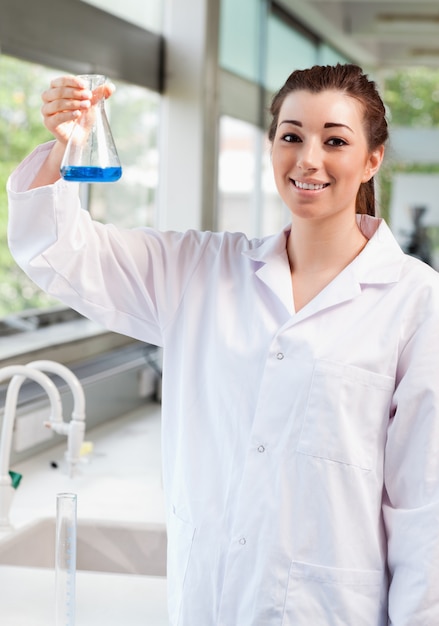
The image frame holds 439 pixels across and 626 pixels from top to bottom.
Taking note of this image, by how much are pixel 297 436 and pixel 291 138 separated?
0.46m

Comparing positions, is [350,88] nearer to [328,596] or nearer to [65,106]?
[65,106]

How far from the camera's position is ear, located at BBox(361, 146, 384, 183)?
156 cm

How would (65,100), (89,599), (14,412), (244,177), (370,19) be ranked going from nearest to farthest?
(65,100), (89,599), (14,412), (244,177), (370,19)

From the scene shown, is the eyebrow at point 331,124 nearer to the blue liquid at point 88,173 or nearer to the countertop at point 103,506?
the blue liquid at point 88,173

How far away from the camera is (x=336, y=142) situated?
1486mm

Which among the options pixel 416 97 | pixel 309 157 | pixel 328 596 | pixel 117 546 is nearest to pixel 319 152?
pixel 309 157

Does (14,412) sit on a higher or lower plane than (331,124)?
lower

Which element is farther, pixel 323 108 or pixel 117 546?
pixel 117 546

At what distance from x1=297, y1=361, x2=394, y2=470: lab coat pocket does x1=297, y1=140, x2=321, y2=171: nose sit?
0.29 metres

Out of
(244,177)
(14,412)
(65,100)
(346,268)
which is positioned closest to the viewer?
(65,100)

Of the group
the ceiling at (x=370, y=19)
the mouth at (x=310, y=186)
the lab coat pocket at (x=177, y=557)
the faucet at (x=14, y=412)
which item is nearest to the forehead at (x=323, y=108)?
the mouth at (x=310, y=186)

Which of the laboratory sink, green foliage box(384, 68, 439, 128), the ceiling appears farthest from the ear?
green foliage box(384, 68, 439, 128)

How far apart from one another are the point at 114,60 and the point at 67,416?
155cm

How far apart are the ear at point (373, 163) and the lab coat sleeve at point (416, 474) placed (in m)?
0.24
